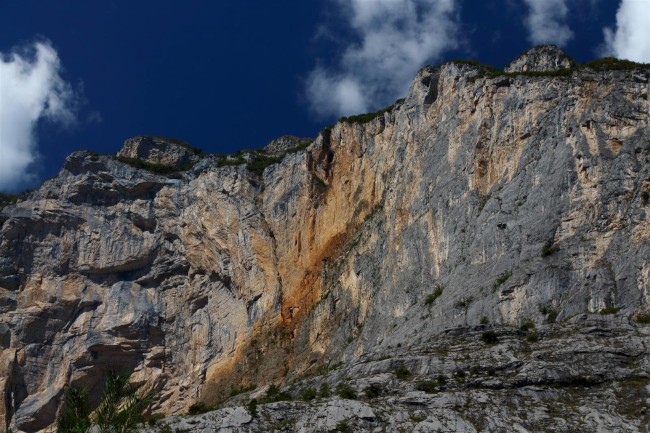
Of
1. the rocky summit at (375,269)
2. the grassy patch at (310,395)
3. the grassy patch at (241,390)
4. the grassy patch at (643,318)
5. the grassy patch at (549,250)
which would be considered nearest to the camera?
the rocky summit at (375,269)

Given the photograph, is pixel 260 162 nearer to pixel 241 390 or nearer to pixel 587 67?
pixel 241 390

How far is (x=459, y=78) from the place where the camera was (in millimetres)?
67375

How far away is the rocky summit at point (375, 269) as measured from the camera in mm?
40969

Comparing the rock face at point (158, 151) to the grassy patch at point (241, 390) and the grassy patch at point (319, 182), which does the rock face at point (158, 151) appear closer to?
the grassy patch at point (319, 182)

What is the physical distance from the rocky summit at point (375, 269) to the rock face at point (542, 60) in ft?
0.69

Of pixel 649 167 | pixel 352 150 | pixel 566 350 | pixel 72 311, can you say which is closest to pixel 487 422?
pixel 566 350

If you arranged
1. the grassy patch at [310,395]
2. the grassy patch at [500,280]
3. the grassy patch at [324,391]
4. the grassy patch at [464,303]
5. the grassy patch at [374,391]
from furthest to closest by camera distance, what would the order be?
the grassy patch at [464,303] < the grassy patch at [500,280] < the grassy patch at [310,395] < the grassy patch at [324,391] < the grassy patch at [374,391]

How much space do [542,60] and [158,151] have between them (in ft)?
187

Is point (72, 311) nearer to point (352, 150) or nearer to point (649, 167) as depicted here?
point (352, 150)

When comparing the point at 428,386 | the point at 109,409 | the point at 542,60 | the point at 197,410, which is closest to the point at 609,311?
the point at 428,386

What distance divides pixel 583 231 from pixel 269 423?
69.4 feet

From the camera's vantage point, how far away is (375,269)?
6725cm

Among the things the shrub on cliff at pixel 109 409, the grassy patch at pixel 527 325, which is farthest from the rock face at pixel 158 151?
the shrub on cliff at pixel 109 409

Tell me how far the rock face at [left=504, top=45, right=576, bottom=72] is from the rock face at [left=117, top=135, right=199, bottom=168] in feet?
158
